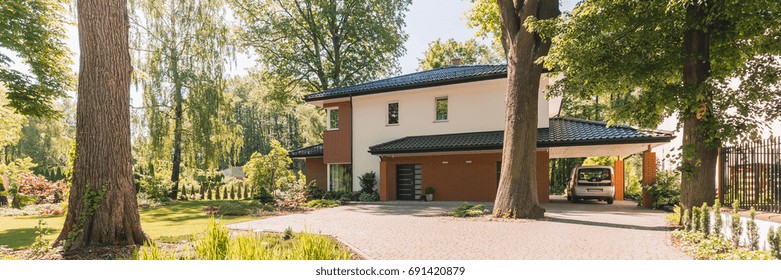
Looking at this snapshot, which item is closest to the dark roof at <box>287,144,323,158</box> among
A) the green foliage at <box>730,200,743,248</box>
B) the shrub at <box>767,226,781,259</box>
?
the green foliage at <box>730,200,743,248</box>

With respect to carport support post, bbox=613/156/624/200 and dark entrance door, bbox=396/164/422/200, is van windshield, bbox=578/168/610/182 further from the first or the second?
dark entrance door, bbox=396/164/422/200

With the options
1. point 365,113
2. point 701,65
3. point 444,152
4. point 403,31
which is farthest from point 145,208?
point 701,65

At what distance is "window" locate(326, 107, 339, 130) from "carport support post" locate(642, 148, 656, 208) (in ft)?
39.9

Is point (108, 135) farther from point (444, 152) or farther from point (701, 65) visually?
point (444, 152)

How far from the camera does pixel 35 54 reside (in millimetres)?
9078

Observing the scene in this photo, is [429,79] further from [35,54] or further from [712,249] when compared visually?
[35,54]

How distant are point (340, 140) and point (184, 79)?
6.66m

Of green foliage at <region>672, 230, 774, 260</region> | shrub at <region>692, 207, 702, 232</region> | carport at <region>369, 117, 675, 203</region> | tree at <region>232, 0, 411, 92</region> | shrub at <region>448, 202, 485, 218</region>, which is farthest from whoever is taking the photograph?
tree at <region>232, 0, 411, 92</region>

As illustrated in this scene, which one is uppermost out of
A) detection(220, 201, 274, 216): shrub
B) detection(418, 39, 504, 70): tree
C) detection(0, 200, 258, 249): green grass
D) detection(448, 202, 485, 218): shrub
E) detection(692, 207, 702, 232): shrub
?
detection(418, 39, 504, 70): tree

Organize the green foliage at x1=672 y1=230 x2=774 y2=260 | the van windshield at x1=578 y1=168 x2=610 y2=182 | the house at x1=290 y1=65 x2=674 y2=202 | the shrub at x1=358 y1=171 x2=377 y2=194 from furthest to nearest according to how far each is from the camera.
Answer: the shrub at x1=358 y1=171 x2=377 y2=194 < the van windshield at x1=578 y1=168 x2=610 y2=182 < the house at x1=290 y1=65 x2=674 y2=202 < the green foliage at x1=672 y1=230 x2=774 y2=260

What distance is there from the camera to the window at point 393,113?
15.9 meters

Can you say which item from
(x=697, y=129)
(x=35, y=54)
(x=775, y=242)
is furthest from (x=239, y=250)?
(x=35, y=54)

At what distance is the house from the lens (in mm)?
13102

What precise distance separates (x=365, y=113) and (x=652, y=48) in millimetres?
11422
